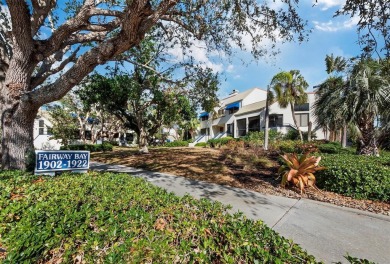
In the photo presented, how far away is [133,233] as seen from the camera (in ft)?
6.56

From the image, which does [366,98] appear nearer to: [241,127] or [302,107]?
[302,107]

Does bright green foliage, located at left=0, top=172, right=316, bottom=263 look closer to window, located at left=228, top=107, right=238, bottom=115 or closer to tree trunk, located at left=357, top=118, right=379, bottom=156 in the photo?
tree trunk, located at left=357, top=118, right=379, bottom=156

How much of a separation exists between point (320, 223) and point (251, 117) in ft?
85.1

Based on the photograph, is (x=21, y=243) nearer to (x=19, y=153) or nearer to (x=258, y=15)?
(x=19, y=153)

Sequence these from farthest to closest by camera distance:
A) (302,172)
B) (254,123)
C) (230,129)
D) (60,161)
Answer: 1. (230,129)
2. (254,123)
3. (302,172)
4. (60,161)

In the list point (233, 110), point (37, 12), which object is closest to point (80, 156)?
point (37, 12)

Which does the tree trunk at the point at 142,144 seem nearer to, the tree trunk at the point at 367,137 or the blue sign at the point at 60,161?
the blue sign at the point at 60,161

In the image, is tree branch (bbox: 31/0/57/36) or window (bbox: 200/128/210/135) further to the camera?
window (bbox: 200/128/210/135)

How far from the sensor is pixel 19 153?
5945 mm

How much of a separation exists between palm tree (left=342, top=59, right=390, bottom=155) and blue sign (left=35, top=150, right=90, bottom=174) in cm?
1078

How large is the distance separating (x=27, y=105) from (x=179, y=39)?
6.51 meters

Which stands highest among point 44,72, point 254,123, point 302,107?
point 302,107

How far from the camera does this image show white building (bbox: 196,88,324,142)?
2606 centimetres

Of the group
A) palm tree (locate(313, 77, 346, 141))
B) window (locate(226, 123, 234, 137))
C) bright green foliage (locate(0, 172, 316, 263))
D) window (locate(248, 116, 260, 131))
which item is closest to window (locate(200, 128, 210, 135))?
window (locate(226, 123, 234, 137))
